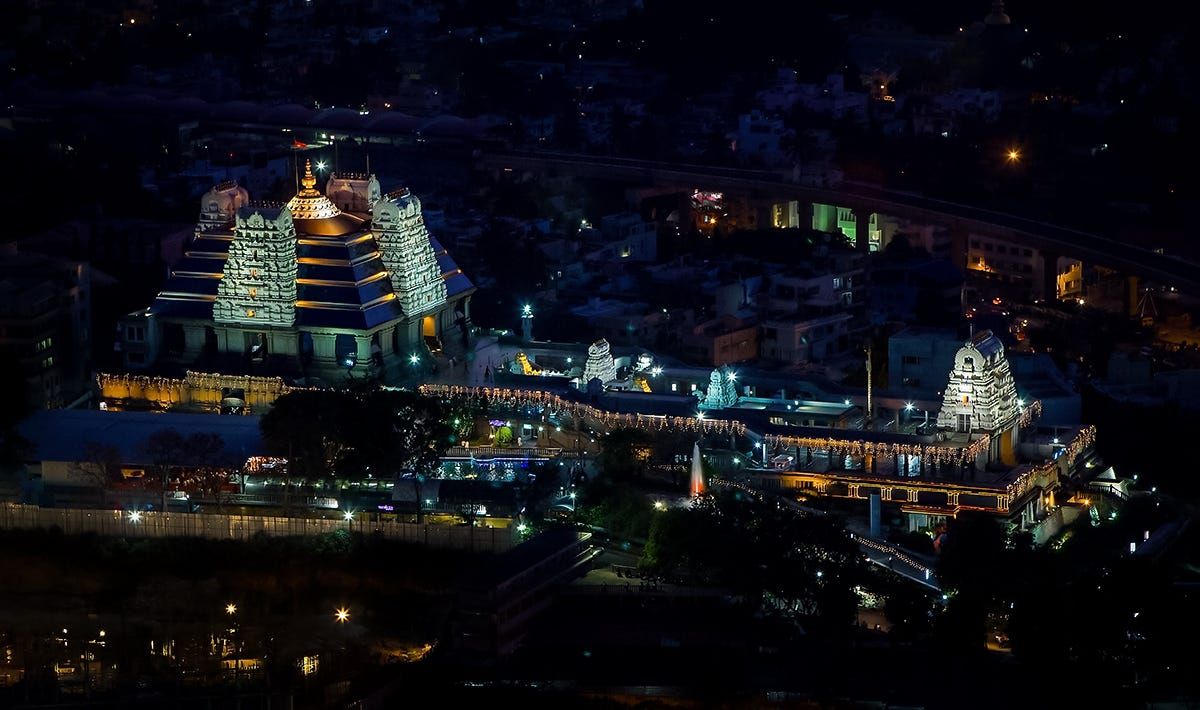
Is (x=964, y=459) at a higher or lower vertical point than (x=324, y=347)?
lower

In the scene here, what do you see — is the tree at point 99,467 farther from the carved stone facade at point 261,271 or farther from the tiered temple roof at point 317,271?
the tiered temple roof at point 317,271

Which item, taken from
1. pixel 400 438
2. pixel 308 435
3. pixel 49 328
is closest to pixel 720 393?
pixel 400 438

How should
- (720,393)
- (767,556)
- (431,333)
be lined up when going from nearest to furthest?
(767,556), (720,393), (431,333)

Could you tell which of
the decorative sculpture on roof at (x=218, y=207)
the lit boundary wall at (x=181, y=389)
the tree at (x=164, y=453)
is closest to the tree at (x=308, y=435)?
the tree at (x=164, y=453)

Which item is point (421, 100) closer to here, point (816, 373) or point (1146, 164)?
point (1146, 164)

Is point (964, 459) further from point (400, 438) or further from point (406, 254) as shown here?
point (406, 254)

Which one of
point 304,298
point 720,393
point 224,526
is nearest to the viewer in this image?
point 224,526

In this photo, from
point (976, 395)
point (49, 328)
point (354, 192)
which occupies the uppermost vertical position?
point (354, 192)
